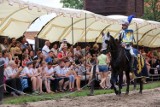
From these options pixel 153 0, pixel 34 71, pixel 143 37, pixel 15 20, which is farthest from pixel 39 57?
pixel 153 0

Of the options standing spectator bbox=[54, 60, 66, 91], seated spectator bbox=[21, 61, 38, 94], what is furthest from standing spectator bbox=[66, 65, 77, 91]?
seated spectator bbox=[21, 61, 38, 94]

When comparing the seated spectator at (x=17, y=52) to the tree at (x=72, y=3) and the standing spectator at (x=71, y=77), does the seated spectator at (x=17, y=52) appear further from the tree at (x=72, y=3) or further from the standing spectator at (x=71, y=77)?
the tree at (x=72, y=3)

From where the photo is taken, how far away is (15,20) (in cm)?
Answer: 2022

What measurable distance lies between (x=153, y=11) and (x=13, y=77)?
27.4 m

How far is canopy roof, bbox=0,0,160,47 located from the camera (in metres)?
18.0

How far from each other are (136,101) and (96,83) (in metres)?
6.91

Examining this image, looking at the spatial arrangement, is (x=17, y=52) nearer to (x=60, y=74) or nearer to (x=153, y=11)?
(x=60, y=74)

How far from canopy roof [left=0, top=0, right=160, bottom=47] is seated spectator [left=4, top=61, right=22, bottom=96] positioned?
2.44 metres

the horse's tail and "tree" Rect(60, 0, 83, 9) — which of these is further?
"tree" Rect(60, 0, 83, 9)

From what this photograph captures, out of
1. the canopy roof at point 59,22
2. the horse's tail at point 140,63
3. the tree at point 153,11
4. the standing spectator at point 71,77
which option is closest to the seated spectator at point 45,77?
the standing spectator at point 71,77

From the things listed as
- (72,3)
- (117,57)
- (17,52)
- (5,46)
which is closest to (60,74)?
(17,52)

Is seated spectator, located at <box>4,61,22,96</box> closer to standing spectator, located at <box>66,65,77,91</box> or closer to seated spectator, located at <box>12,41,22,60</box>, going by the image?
seated spectator, located at <box>12,41,22,60</box>

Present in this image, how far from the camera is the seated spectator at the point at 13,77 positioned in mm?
16234

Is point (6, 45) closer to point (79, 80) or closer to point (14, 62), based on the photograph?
point (14, 62)
